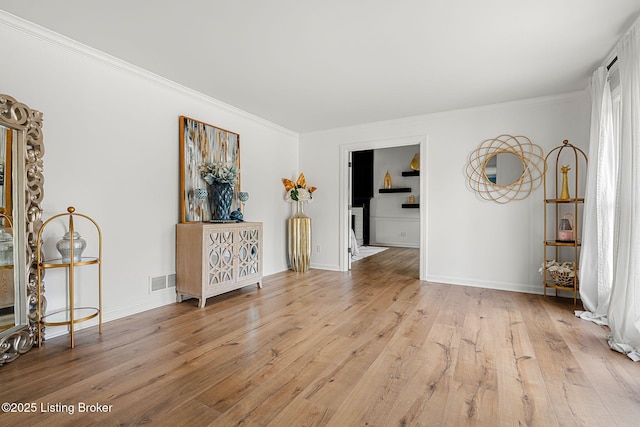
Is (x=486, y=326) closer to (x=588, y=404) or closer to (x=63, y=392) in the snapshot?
(x=588, y=404)

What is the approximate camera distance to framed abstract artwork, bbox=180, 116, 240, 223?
10.9 ft

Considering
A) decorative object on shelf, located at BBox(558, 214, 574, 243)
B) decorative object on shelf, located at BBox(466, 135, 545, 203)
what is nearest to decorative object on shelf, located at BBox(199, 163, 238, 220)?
decorative object on shelf, located at BBox(466, 135, 545, 203)

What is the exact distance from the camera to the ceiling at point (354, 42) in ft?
6.71

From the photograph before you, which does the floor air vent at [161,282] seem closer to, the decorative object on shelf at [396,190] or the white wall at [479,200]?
the white wall at [479,200]

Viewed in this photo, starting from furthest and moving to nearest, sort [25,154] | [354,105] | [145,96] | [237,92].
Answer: [354,105]
[237,92]
[145,96]
[25,154]

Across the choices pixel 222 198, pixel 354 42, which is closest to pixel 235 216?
pixel 222 198

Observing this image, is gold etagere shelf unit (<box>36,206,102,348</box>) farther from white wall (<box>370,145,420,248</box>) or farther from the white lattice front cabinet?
white wall (<box>370,145,420,248</box>)

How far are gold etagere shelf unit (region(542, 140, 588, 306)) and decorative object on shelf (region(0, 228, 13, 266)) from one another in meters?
4.61

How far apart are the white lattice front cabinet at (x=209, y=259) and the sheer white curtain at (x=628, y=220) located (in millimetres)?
3273

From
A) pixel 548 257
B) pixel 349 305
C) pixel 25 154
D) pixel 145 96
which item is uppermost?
pixel 145 96

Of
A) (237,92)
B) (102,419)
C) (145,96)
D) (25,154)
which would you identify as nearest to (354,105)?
(237,92)

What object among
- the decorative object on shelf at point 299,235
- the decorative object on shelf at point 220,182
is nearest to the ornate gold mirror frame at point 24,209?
the decorative object on shelf at point 220,182

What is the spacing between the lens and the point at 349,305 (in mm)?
3176

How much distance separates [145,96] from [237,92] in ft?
3.08
